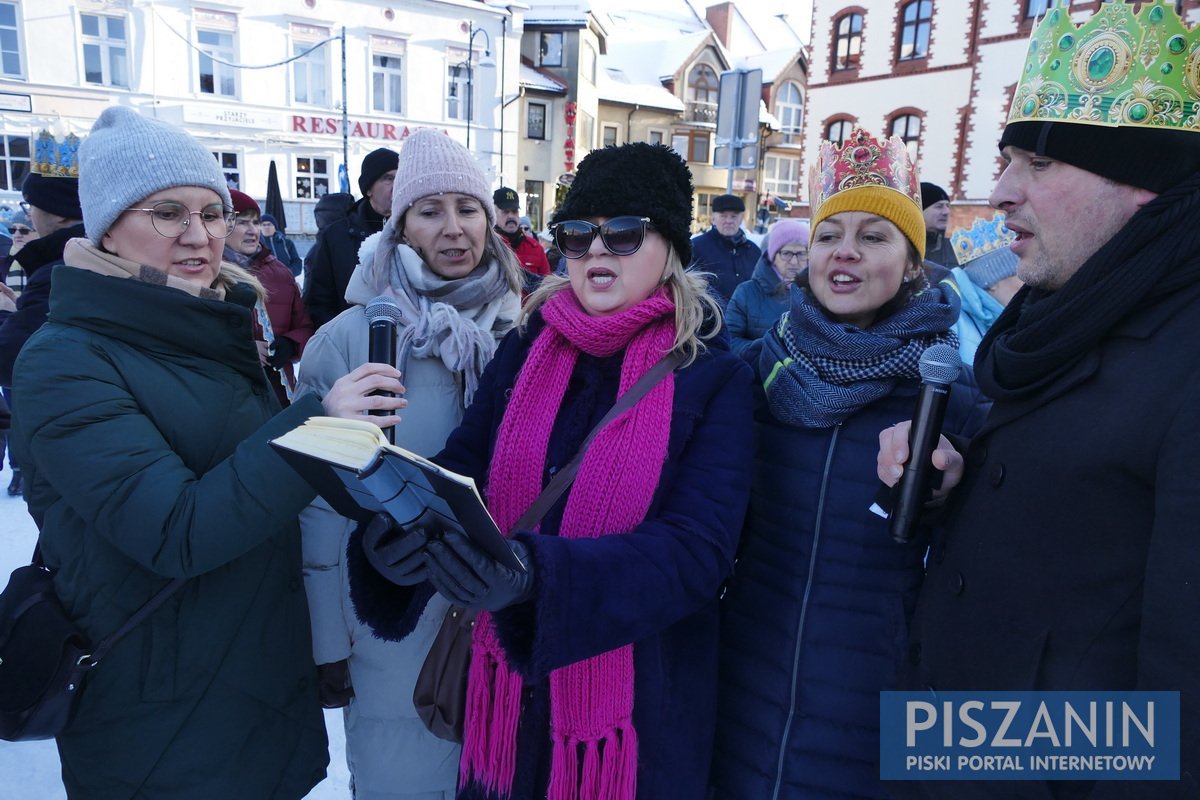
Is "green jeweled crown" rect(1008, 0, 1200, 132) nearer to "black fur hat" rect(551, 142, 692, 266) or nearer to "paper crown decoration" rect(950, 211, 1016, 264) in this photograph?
"black fur hat" rect(551, 142, 692, 266)

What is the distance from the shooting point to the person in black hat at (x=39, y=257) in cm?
311

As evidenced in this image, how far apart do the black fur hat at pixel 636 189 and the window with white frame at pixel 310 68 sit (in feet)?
73.5

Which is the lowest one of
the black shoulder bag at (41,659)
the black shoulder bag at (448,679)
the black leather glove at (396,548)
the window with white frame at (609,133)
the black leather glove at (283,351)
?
the black shoulder bag at (448,679)

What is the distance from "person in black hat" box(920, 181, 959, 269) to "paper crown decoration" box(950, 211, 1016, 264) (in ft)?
4.29

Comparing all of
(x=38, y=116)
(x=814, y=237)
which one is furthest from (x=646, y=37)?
(x=814, y=237)

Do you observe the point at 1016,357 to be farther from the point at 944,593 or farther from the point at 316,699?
the point at 316,699

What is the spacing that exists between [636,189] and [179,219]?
1.07 metres

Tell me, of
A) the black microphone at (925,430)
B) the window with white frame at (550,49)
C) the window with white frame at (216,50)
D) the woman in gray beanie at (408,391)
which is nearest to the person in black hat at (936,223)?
the woman in gray beanie at (408,391)

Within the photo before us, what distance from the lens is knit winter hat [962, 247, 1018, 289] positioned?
3566 mm

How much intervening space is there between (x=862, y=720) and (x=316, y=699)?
1330 mm

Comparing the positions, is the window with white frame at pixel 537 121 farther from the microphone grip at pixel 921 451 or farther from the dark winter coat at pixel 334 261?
the microphone grip at pixel 921 451

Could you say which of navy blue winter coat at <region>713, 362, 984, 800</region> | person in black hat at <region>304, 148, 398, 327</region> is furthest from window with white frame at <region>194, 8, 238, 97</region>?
navy blue winter coat at <region>713, 362, 984, 800</region>

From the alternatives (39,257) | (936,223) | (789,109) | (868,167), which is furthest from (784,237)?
(789,109)

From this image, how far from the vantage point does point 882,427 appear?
1.68m
